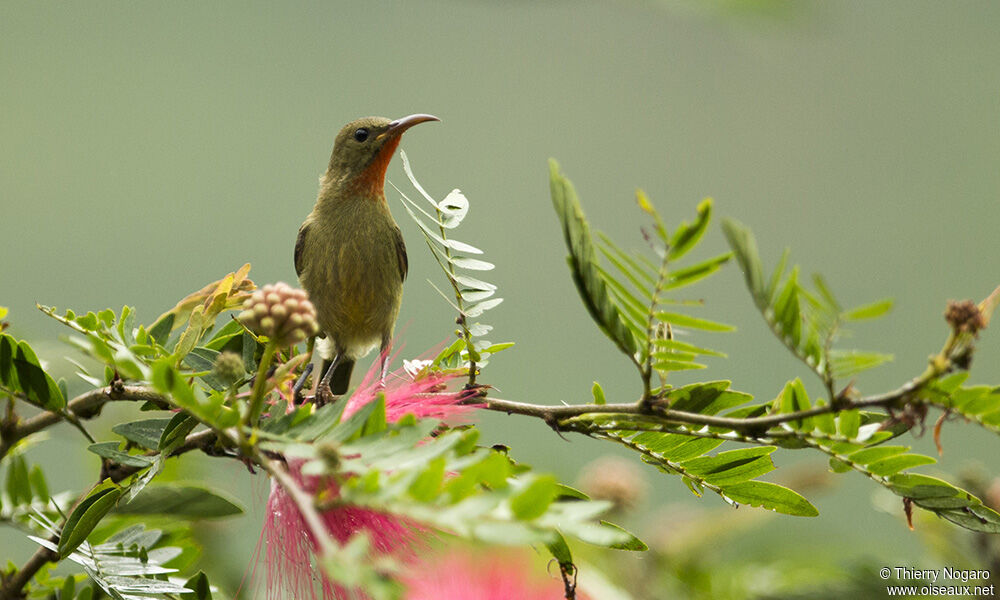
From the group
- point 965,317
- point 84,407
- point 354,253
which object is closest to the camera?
point 965,317

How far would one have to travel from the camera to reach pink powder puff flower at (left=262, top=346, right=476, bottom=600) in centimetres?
90

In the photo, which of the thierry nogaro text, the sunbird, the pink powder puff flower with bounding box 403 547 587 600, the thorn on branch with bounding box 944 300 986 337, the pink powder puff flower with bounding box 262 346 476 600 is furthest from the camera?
the sunbird

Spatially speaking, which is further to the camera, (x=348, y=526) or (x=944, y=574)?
(x=944, y=574)

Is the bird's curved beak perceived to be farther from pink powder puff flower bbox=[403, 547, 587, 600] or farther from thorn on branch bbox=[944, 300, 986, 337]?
thorn on branch bbox=[944, 300, 986, 337]

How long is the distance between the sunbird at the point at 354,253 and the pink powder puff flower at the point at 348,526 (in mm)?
698

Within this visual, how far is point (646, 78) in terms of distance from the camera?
44.0 feet

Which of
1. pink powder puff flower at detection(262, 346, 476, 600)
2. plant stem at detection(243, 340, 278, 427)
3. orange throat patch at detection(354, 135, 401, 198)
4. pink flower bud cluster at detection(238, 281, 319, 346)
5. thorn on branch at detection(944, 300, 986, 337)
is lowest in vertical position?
pink powder puff flower at detection(262, 346, 476, 600)

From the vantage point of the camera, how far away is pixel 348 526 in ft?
2.98

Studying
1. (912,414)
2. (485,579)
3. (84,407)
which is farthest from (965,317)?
(84,407)

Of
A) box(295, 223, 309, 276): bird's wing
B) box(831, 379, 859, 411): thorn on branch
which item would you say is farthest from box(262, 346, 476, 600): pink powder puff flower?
box(295, 223, 309, 276): bird's wing

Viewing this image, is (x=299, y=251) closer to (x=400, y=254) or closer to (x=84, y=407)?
(x=400, y=254)

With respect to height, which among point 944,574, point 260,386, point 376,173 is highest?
point 376,173

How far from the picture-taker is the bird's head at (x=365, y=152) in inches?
73.3

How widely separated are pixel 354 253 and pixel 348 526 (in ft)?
2.99
